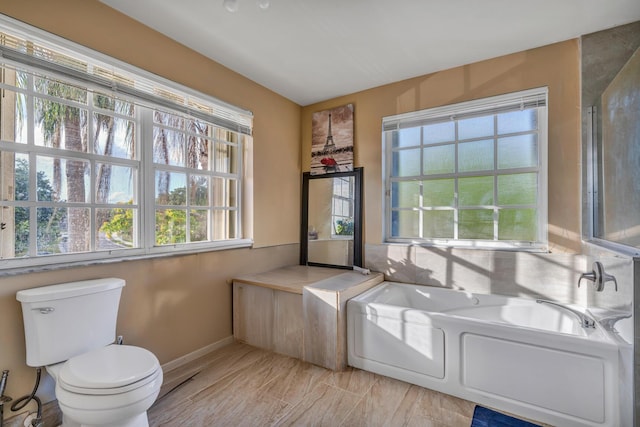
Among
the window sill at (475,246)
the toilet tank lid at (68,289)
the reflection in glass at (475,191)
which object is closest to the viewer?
the toilet tank lid at (68,289)

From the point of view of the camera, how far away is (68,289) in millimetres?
1574

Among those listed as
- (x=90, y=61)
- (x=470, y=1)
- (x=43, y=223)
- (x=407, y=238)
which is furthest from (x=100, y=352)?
(x=470, y=1)

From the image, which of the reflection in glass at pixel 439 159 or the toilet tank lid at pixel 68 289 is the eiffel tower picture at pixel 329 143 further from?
the toilet tank lid at pixel 68 289

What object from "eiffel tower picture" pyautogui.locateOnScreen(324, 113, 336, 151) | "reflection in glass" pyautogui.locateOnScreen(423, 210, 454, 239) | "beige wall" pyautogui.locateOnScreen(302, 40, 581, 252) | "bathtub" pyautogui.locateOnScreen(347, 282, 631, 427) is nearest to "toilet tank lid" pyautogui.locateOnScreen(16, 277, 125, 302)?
"bathtub" pyautogui.locateOnScreen(347, 282, 631, 427)

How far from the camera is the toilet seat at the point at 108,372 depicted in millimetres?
1274

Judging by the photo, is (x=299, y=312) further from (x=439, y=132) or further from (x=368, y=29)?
(x=368, y=29)

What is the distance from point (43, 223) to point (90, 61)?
103cm

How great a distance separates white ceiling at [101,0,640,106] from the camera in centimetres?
187

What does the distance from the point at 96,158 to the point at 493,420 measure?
2908 millimetres

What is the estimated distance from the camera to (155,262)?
2.11 m

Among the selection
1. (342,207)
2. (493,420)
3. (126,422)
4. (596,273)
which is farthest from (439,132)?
(126,422)

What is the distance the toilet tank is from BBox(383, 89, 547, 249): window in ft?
7.88

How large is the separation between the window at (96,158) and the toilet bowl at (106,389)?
0.70 m

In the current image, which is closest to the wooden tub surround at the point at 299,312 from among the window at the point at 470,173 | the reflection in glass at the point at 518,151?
the window at the point at 470,173
